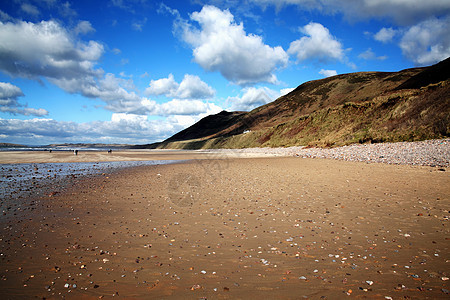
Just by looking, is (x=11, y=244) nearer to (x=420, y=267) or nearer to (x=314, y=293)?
(x=314, y=293)

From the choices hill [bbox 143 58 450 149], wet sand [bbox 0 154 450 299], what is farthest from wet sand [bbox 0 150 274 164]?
wet sand [bbox 0 154 450 299]

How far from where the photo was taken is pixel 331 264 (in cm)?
477

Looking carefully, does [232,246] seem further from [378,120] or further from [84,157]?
[84,157]

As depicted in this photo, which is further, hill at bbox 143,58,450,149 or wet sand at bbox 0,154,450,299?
hill at bbox 143,58,450,149

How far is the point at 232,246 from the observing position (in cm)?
571

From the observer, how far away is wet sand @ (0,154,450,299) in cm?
408

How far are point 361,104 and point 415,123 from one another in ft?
58.9

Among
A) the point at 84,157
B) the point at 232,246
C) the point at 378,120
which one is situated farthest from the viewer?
the point at 84,157

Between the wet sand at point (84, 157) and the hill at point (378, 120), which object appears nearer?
the hill at point (378, 120)

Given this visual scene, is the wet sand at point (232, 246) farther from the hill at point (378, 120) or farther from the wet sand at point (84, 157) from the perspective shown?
the wet sand at point (84, 157)

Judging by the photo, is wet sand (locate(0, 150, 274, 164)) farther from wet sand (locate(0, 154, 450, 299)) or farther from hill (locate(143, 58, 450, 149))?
wet sand (locate(0, 154, 450, 299))

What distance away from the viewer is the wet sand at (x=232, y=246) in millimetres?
4078

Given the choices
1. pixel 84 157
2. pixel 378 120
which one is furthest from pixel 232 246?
pixel 84 157

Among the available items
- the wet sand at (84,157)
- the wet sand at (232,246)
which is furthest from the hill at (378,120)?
the wet sand at (232,246)
